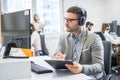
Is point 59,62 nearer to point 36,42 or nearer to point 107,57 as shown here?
point 107,57

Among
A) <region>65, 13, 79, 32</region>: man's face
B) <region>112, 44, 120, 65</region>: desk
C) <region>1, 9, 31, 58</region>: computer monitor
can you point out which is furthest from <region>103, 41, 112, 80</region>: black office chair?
<region>112, 44, 120, 65</region>: desk

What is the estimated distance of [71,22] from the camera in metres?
1.80

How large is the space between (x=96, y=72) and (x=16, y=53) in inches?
26.3

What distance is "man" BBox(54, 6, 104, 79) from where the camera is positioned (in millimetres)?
1699

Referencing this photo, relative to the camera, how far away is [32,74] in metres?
1.43

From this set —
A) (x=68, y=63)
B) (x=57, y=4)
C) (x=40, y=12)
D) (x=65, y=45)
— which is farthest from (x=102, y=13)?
(x=68, y=63)

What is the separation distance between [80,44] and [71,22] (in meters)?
0.21

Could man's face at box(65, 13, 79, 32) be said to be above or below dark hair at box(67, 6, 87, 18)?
below

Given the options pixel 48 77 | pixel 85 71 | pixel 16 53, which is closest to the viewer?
pixel 48 77

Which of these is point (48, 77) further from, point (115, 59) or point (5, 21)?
point (115, 59)

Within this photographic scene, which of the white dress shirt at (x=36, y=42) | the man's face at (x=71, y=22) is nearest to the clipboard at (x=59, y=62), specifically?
the man's face at (x=71, y=22)

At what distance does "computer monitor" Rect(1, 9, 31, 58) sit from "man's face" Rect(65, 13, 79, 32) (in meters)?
0.41

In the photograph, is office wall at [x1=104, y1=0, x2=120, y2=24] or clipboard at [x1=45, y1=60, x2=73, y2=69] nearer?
clipboard at [x1=45, y1=60, x2=73, y2=69]

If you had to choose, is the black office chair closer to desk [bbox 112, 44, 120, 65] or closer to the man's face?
the man's face
